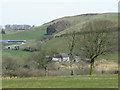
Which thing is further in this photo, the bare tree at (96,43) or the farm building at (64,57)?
the farm building at (64,57)

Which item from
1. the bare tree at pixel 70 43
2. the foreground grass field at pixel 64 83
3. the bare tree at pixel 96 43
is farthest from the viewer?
the bare tree at pixel 70 43

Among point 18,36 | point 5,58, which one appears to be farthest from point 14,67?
point 18,36

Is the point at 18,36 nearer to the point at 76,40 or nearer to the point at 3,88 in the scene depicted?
the point at 76,40

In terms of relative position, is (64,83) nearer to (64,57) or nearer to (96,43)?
(96,43)

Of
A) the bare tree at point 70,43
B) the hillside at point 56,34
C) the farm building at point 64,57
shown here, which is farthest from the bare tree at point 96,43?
the farm building at point 64,57

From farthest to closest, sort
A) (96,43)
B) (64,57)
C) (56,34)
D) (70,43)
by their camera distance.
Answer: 1. (56,34)
2. (64,57)
3. (70,43)
4. (96,43)

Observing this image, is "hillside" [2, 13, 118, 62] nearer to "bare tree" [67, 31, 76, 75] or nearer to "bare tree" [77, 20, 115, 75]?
"bare tree" [67, 31, 76, 75]

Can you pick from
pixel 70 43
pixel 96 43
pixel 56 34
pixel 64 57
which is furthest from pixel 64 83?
pixel 56 34

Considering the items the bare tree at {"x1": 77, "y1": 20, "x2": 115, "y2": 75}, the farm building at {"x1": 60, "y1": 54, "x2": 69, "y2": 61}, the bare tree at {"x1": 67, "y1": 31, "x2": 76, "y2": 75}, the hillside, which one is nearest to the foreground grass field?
the bare tree at {"x1": 77, "y1": 20, "x2": 115, "y2": 75}

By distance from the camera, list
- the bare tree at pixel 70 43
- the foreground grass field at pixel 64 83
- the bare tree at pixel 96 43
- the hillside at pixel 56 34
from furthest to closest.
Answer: the hillside at pixel 56 34 → the bare tree at pixel 70 43 → the bare tree at pixel 96 43 → the foreground grass field at pixel 64 83

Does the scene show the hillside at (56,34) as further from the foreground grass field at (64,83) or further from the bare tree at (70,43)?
the foreground grass field at (64,83)

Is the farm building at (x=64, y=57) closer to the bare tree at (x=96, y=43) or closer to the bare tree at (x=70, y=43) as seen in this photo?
the bare tree at (x=70, y=43)

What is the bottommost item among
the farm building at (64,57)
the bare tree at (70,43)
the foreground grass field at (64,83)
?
the farm building at (64,57)

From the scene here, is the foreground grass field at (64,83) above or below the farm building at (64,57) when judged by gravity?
above
